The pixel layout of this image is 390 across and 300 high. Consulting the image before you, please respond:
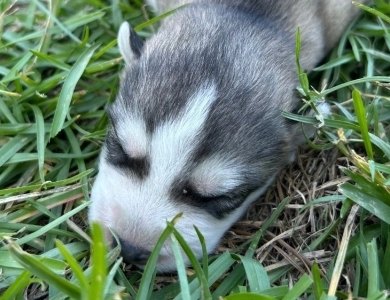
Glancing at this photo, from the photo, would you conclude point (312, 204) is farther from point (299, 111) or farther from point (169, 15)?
point (169, 15)

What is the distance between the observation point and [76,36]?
4.18m

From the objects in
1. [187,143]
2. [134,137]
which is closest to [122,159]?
[134,137]

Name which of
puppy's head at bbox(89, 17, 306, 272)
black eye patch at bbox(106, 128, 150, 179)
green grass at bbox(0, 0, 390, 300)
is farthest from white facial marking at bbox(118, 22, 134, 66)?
black eye patch at bbox(106, 128, 150, 179)

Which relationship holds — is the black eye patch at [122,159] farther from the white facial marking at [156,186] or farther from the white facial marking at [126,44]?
the white facial marking at [126,44]

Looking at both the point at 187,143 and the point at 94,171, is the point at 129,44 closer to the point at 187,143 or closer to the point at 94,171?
the point at 94,171

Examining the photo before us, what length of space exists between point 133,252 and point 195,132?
650 mm

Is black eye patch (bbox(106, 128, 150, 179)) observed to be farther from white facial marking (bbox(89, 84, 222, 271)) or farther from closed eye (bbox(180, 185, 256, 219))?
closed eye (bbox(180, 185, 256, 219))

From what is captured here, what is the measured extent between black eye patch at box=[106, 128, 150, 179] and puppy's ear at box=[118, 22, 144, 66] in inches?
19.1

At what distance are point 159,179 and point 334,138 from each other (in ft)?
3.68

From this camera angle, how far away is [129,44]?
338 centimetres

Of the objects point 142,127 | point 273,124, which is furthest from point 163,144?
point 273,124

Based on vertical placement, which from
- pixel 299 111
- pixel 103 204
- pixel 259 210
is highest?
pixel 299 111

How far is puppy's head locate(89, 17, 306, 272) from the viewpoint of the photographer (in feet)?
9.16

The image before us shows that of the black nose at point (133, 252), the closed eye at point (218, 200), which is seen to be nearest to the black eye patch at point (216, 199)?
the closed eye at point (218, 200)
